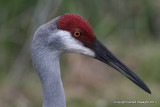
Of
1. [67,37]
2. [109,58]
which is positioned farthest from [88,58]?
[67,37]

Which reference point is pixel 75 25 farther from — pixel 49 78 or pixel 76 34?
pixel 49 78

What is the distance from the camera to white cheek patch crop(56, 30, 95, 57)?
→ 124 inches

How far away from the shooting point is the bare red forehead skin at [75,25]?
3.15 meters

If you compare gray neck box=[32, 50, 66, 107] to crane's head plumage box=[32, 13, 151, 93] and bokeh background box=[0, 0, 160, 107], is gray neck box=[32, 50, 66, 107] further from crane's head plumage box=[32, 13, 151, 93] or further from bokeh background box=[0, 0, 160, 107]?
bokeh background box=[0, 0, 160, 107]

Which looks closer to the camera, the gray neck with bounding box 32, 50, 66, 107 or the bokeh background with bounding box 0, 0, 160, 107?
the gray neck with bounding box 32, 50, 66, 107

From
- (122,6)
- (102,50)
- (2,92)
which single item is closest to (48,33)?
(102,50)

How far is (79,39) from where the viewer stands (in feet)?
10.5

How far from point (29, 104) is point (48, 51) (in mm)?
2411

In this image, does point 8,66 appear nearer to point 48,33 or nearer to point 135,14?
point 135,14

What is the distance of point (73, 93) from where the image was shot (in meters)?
5.62

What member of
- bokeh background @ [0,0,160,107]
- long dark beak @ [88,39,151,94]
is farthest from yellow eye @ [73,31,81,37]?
bokeh background @ [0,0,160,107]

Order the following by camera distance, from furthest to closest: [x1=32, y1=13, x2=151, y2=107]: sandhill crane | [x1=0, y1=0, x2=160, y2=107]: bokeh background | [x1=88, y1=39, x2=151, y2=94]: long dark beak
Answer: [x1=0, y1=0, x2=160, y2=107]: bokeh background → [x1=88, y1=39, x2=151, y2=94]: long dark beak → [x1=32, y1=13, x2=151, y2=107]: sandhill crane

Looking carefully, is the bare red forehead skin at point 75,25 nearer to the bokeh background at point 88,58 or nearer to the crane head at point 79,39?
the crane head at point 79,39

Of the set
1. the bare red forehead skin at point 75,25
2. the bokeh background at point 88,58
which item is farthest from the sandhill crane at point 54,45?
the bokeh background at point 88,58
